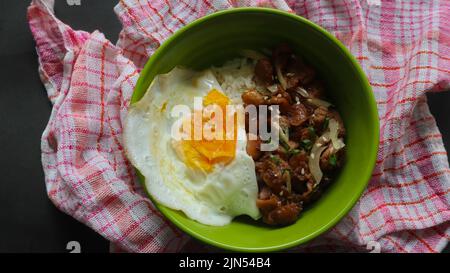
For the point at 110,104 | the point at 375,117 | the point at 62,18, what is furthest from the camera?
the point at 62,18

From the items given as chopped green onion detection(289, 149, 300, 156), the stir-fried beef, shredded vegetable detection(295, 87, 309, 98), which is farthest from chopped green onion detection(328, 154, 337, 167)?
shredded vegetable detection(295, 87, 309, 98)

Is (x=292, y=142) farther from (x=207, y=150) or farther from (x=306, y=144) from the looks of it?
(x=207, y=150)

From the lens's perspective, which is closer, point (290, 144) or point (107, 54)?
point (290, 144)

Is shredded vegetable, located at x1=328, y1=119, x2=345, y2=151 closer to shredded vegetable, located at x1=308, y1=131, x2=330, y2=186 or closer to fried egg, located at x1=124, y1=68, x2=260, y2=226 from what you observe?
shredded vegetable, located at x1=308, y1=131, x2=330, y2=186

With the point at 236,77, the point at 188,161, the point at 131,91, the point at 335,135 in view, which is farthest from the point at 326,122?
the point at 131,91

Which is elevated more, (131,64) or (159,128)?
(131,64)

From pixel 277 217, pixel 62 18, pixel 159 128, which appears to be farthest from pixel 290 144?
pixel 62 18

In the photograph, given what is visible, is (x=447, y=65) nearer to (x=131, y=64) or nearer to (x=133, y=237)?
(x=131, y=64)
